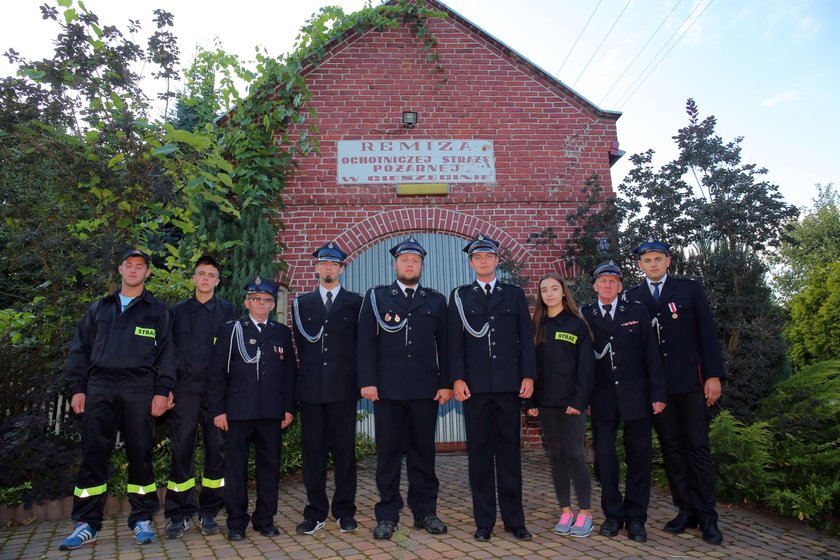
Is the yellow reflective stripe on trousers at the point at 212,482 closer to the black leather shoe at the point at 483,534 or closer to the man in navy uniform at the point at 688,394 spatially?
the black leather shoe at the point at 483,534

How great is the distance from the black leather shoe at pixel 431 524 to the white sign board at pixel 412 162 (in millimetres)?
4961

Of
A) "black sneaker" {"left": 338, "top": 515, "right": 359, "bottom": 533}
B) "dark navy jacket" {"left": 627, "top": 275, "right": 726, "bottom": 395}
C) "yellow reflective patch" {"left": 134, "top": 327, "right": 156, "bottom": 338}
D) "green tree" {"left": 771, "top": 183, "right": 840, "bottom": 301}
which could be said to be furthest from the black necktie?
"green tree" {"left": 771, "top": 183, "right": 840, "bottom": 301}

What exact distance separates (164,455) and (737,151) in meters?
6.92

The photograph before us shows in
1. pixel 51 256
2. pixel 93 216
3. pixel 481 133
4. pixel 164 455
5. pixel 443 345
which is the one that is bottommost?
pixel 164 455

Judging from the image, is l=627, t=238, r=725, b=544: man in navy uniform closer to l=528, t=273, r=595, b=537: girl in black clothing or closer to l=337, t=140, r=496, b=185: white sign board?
l=528, t=273, r=595, b=537: girl in black clothing

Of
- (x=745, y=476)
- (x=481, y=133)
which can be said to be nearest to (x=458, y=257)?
(x=481, y=133)

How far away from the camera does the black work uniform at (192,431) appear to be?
4.65 m

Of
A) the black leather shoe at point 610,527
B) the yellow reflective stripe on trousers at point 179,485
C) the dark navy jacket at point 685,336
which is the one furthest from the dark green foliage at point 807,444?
the yellow reflective stripe on trousers at point 179,485

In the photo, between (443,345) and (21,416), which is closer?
(443,345)

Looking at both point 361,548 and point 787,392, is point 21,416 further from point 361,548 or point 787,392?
point 787,392

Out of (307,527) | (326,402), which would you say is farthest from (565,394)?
(307,527)

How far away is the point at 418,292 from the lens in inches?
187

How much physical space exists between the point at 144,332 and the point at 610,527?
12.3 feet

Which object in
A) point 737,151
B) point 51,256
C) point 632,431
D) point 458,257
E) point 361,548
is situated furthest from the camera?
point 458,257
